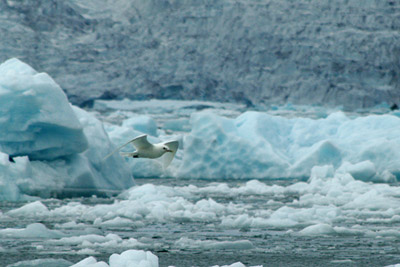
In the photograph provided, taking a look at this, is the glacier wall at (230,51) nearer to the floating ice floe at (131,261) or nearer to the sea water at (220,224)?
the sea water at (220,224)

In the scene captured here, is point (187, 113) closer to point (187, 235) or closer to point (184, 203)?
point (184, 203)

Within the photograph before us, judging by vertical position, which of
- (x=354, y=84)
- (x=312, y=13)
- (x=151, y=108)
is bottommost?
(x=151, y=108)

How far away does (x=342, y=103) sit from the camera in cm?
3384

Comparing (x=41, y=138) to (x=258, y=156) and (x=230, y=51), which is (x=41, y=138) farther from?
(x=230, y=51)

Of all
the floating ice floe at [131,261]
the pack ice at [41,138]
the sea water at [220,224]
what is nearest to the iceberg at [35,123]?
the pack ice at [41,138]

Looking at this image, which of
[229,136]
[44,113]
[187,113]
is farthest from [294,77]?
[44,113]

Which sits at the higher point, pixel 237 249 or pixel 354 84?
pixel 354 84

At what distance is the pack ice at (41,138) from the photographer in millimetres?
10680

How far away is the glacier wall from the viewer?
112ft

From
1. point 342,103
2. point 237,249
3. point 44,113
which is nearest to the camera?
point 237,249

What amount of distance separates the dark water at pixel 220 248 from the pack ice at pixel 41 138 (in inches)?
57.8

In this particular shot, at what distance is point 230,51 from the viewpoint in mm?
35344

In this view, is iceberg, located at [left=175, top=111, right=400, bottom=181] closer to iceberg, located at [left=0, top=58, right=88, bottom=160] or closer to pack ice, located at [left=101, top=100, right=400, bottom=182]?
pack ice, located at [left=101, top=100, right=400, bottom=182]

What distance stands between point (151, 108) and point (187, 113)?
187 centimetres
